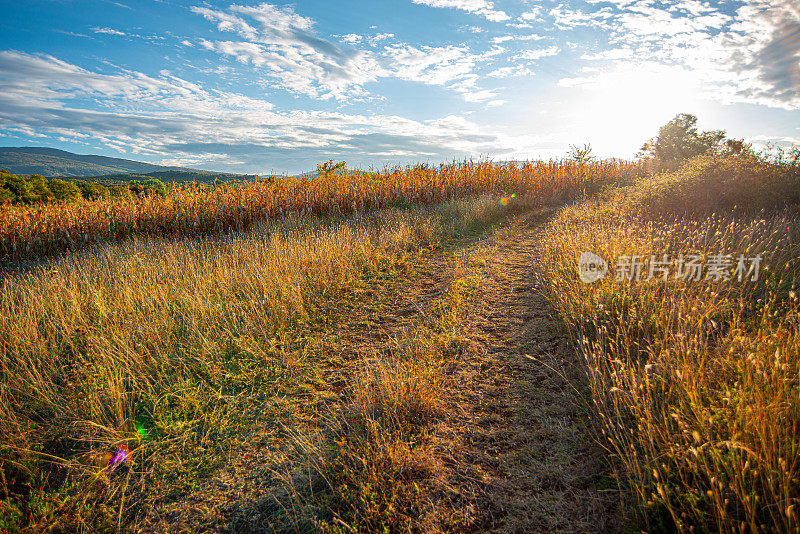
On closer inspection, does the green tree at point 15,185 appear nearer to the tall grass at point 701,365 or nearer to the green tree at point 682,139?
the tall grass at point 701,365

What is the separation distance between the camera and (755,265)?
5254 mm

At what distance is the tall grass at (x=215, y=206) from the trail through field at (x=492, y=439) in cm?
723

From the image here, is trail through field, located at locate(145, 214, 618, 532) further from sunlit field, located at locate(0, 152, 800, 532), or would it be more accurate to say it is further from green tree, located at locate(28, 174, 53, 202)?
green tree, located at locate(28, 174, 53, 202)

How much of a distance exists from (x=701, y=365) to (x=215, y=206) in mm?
11727

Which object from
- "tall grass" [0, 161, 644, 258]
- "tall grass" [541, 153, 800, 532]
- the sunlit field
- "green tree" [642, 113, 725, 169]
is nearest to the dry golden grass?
the sunlit field

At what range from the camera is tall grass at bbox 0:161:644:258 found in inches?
382

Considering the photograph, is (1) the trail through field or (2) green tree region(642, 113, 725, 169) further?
(2) green tree region(642, 113, 725, 169)

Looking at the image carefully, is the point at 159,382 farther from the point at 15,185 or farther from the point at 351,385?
the point at 15,185

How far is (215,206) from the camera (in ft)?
35.4

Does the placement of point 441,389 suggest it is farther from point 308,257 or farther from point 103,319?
point 103,319

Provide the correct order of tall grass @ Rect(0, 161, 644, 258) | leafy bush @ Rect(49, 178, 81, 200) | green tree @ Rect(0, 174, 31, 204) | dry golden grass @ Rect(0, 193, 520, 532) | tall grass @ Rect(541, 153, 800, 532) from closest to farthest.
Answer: tall grass @ Rect(541, 153, 800, 532) → dry golden grass @ Rect(0, 193, 520, 532) → tall grass @ Rect(0, 161, 644, 258) → green tree @ Rect(0, 174, 31, 204) → leafy bush @ Rect(49, 178, 81, 200)

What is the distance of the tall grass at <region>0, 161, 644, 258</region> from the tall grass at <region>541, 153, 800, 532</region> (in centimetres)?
686

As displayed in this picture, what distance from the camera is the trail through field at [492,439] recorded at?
8.04 feet

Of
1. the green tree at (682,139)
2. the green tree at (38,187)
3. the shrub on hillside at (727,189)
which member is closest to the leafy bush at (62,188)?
the green tree at (38,187)
